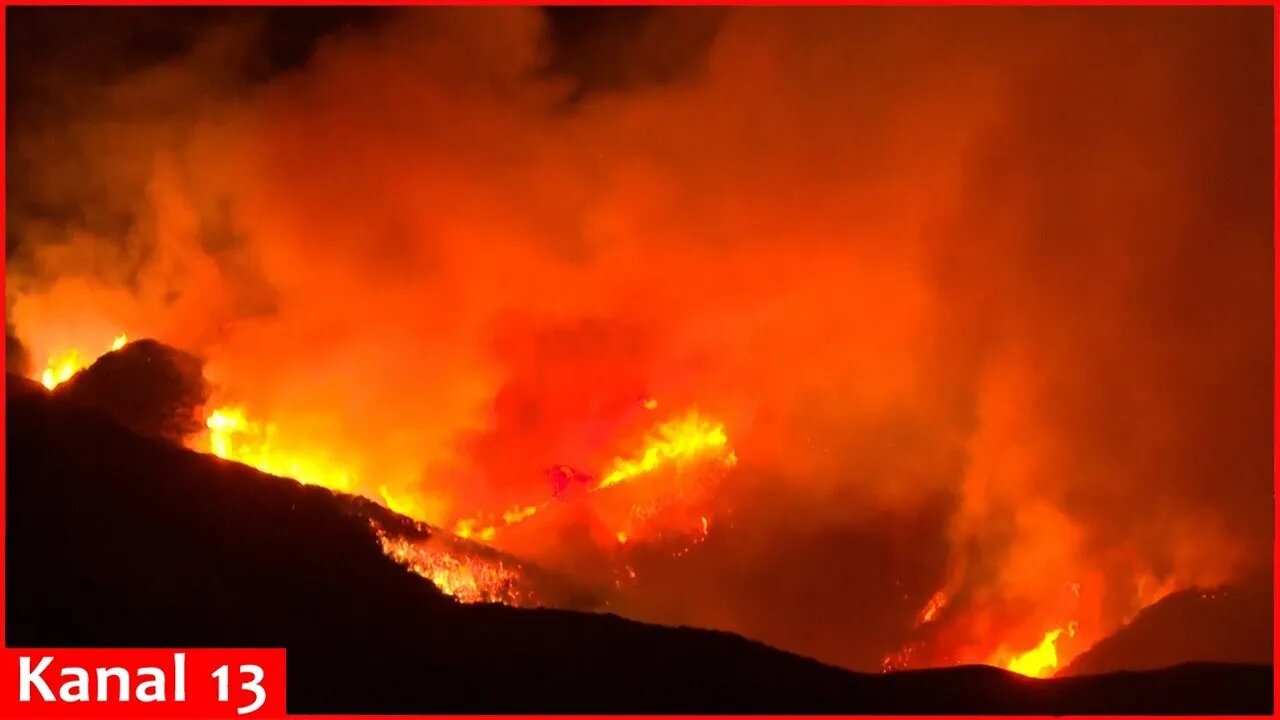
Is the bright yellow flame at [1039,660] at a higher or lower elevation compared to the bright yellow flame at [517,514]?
lower

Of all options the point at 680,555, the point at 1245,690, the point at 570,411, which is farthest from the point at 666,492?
the point at 1245,690

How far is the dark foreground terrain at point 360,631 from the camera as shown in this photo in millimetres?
14930

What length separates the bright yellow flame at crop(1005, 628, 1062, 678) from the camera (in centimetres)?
2355

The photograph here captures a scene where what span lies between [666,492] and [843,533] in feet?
17.5

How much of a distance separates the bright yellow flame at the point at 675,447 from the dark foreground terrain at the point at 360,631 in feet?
40.6

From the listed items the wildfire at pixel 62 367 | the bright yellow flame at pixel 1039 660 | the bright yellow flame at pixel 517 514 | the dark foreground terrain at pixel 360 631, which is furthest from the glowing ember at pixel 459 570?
the bright yellow flame at pixel 1039 660

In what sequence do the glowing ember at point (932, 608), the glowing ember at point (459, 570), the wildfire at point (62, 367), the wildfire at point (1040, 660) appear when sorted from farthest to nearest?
1. the glowing ember at point (932, 608)
2. the wildfire at point (62, 367)
3. the wildfire at point (1040, 660)
4. the glowing ember at point (459, 570)

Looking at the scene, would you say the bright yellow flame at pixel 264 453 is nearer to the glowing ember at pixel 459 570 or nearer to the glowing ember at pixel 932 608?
the glowing ember at pixel 459 570

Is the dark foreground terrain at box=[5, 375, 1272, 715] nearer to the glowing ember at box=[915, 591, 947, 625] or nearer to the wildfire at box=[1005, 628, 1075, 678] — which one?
the wildfire at box=[1005, 628, 1075, 678]

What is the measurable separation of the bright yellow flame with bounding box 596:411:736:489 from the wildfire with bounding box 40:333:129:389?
40.9 feet

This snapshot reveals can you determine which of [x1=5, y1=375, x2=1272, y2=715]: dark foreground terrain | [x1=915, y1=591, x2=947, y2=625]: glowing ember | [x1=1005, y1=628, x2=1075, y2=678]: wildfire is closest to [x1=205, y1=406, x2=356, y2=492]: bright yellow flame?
[x1=5, y1=375, x2=1272, y2=715]: dark foreground terrain

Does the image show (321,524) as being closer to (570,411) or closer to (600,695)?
(600,695)

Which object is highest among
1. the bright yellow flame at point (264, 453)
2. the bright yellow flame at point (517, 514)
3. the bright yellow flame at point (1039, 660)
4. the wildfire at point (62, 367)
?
the wildfire at point (62, 367)

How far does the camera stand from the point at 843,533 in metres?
30.5
